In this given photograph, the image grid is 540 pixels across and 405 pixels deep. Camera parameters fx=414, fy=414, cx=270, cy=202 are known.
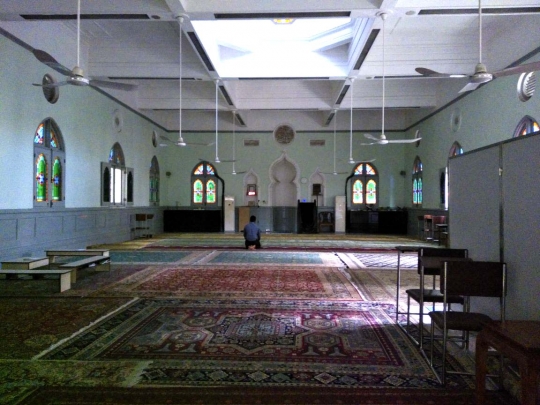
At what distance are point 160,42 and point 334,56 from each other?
13.7 feet

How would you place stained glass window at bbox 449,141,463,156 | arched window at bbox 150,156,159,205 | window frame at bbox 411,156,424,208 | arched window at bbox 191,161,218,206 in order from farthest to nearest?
1. arched window at bbox 191,161,218,206
2. arched window at bbox 150,156,159,205
3. window frame at bbox 411,156,424,208
4. stained glass window at bbox 449,141,463,156

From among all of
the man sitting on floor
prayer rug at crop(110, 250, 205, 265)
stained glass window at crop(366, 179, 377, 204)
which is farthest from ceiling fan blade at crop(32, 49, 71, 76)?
stained glass window at crop(366, 179, 377, 204)

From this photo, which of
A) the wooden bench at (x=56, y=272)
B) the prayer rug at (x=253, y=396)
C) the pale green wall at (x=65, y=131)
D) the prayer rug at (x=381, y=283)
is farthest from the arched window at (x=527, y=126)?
the pale green wall at (x=65, y=131)

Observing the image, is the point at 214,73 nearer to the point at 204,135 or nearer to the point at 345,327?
the point at 204,135

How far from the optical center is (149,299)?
4.79 metres

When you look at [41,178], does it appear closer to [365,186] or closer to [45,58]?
[45,58]

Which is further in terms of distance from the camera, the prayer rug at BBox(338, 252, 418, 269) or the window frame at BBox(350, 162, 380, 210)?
the window frame at BBox(350, 162, 380, 210)

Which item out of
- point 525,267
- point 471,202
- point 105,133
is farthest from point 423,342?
point 105,133

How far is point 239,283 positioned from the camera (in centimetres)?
574

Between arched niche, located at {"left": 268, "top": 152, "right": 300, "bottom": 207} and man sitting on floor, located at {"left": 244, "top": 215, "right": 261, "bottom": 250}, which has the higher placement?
arched niche, located at {"left": 268, "top": 152, "right": 300, "bottom": 207}

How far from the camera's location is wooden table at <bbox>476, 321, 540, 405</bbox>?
1.73m

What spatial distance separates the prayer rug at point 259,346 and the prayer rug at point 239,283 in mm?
547

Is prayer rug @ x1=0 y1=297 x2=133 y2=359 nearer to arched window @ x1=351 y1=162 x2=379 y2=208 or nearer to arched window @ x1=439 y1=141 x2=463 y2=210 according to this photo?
arched window @ x1=439 y1=141 x2=463 y2=210

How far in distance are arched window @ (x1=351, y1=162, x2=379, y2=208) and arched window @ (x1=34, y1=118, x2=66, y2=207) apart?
438 inches
